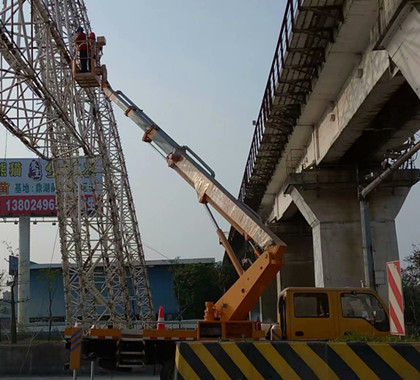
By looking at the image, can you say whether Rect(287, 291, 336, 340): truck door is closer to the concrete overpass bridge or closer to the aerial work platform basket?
the concrete overpass bridge

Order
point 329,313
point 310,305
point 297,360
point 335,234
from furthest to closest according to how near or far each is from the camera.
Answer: point 335,234
point 310,305
point 329,313
point 297,360

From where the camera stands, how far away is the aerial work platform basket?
2240 cm

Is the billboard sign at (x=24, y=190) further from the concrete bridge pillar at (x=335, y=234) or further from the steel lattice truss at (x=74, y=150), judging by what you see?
the concrete bridge pillar at (x=335, y=234)

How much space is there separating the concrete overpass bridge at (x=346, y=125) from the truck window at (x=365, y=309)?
12.6 feet

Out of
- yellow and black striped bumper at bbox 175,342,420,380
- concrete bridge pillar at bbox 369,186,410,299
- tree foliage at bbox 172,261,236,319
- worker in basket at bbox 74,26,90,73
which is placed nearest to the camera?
yellow and black striped bumper at bbox 175,342,420,380

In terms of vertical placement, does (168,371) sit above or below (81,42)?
below

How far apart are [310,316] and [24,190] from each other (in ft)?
158

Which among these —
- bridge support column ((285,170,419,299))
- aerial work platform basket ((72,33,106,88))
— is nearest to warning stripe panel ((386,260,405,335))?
bridge support column ((285,170,419,299))

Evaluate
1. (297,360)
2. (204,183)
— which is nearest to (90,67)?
(204,183)

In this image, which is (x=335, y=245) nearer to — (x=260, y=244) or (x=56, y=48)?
(x=260, y=244)

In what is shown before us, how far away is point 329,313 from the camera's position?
1219 cm

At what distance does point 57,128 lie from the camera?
26000 mm

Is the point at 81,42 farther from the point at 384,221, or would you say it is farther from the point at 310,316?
the point at 310,316

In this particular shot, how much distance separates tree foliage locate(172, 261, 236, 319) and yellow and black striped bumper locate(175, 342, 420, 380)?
1874 inches
